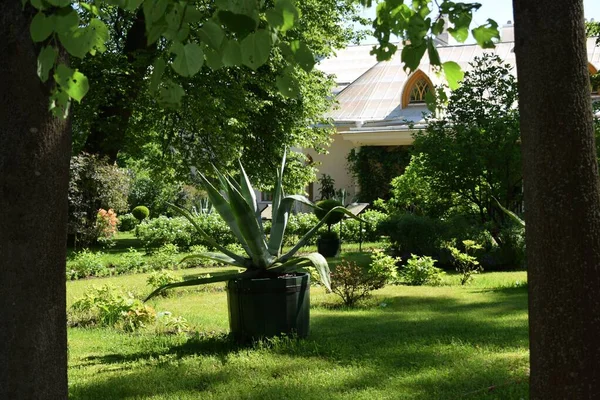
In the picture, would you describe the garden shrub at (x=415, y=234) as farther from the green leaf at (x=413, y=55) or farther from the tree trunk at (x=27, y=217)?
the tree trunk at (x=27, y=217)

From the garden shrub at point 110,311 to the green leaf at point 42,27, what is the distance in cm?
545

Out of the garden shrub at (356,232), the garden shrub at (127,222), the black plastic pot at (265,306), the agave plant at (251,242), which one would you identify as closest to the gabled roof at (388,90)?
the garden shrub at (356,232)

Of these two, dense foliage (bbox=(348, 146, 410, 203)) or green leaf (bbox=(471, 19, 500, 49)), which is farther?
dense foliage (bbox=(348, 146, 410, 203))

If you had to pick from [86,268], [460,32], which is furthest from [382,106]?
[460,32]

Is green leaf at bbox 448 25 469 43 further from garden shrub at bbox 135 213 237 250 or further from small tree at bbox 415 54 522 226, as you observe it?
garden shrub at bbox 135 213 237 250

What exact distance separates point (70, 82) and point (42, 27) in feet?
1.10

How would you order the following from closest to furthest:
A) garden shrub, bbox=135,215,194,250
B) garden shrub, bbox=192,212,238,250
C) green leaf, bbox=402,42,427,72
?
1. green leaf, bbox=402,42,427,72
2. garden shrub, bbox=135,215,194,250
3. garden shrub, bbox=192,212,238,250

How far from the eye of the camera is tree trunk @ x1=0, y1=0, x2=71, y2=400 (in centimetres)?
311

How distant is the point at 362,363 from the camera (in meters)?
5.84

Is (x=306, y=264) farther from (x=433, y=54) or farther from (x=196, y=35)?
(x=196, y=35)

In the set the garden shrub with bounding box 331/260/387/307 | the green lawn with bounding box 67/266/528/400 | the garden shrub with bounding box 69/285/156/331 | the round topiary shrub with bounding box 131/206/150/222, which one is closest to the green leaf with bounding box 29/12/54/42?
the green lawn with bounding box 67/266/528/400

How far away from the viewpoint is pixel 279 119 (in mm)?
22078

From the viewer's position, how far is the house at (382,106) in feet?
89.4

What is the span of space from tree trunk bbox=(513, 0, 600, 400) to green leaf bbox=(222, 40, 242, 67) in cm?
143
